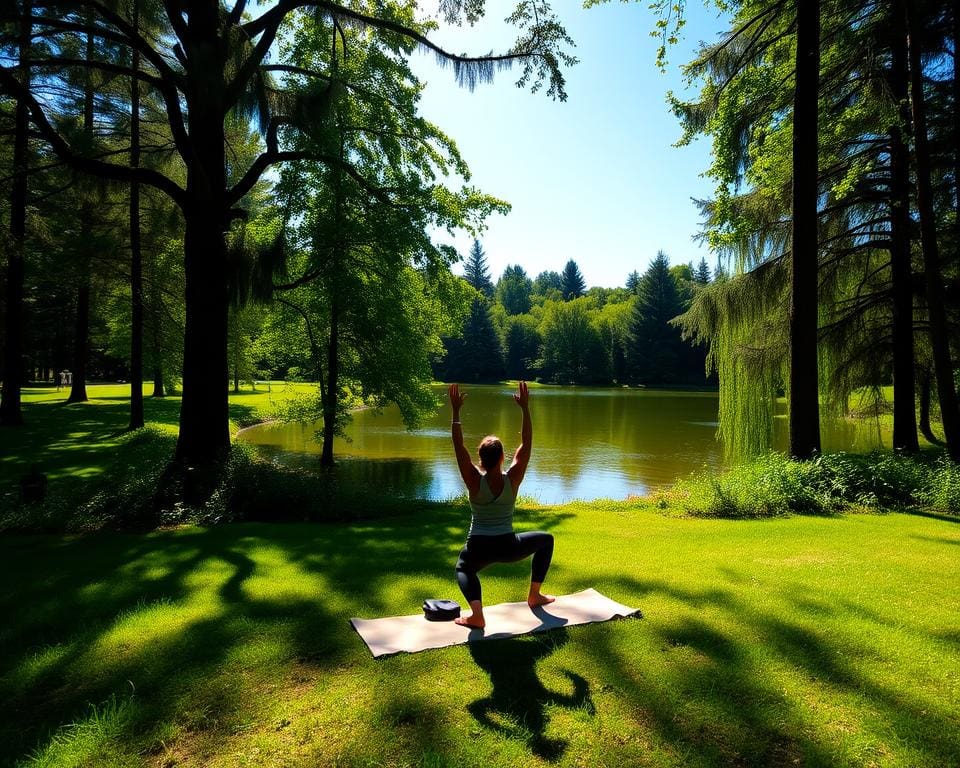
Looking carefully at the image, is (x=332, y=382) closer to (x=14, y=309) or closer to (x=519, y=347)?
(x=14, y=309)

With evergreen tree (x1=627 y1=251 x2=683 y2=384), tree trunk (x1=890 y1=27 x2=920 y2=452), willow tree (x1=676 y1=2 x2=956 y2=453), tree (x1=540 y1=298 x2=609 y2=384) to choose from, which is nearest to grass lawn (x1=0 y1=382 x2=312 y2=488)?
willow tree (x1=676 y1=2 x2=956 y2=453)

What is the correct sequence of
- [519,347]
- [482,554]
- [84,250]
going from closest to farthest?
[482,554] → [84,250] → [519,347]

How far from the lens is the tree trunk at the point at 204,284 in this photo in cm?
880

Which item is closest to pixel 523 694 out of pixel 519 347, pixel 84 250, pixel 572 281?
pixel 84 250

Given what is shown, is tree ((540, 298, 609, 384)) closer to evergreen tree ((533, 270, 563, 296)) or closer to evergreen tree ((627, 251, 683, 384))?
Result: evergreen tree ((627, 251, 683, 384))

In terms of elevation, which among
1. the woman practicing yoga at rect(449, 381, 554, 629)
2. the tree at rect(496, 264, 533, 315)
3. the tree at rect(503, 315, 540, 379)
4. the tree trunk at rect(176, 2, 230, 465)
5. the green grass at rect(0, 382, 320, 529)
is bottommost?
the green grass at rect(0, 382, 320, 529)

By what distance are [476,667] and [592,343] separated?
81.0 meters

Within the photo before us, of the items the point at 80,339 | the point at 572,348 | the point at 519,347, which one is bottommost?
the point at 80,339

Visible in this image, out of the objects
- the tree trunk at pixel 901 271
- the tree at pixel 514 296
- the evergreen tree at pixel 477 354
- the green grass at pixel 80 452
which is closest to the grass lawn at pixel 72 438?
the green grass at pixel 80 452

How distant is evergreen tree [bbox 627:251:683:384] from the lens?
7194cm

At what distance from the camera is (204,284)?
888cm

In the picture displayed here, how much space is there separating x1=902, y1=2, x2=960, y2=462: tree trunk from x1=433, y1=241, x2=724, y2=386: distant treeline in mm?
51181

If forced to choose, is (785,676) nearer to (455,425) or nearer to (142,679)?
(455,425)

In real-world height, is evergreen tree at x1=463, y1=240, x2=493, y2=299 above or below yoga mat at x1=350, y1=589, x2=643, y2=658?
above
